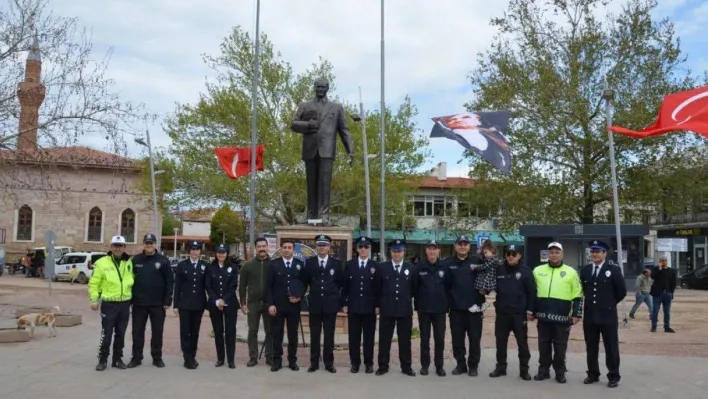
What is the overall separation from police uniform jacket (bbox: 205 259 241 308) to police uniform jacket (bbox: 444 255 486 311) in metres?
2.98

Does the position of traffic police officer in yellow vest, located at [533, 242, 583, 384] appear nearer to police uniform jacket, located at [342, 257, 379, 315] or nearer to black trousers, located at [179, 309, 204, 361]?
police uniform jacket, located at [342, 257, 379, 315]

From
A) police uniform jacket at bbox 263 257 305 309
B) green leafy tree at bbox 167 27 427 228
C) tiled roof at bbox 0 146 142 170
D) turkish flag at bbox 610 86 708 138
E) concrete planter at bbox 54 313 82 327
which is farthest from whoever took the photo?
green leafy tree at bbox 167 27 427 228

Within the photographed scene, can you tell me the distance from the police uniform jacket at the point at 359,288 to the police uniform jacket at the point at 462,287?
1039 millimetres

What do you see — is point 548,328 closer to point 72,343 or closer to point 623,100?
point 72,343

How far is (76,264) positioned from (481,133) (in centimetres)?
2912

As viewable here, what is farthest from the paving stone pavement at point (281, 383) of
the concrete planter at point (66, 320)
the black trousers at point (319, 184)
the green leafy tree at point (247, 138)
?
the green leafy tree at point (247, 138)

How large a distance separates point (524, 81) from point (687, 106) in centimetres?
1990

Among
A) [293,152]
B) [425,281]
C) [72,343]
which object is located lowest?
[72,343]

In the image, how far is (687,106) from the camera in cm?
1080

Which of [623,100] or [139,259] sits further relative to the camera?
[623,100]

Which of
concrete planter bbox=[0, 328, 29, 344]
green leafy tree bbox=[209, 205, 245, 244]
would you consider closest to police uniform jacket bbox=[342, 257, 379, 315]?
concrete planter bbox=[0, 328, 29, 344]

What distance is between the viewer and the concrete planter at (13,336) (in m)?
11.8

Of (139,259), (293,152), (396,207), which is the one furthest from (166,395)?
(396,207)

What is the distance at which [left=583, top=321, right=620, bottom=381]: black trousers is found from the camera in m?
8.73
